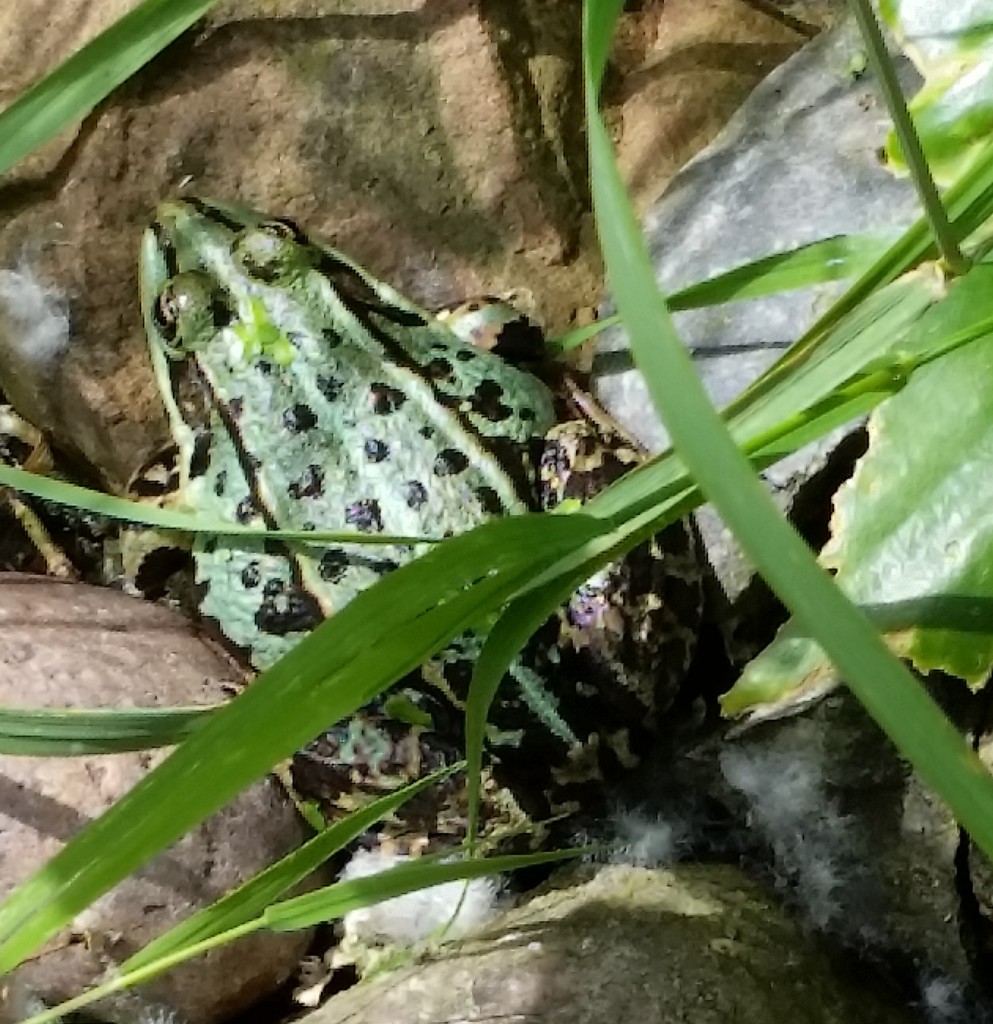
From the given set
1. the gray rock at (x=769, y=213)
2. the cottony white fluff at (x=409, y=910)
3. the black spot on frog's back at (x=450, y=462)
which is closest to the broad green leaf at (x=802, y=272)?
the gray rock at (x=769, y=213)

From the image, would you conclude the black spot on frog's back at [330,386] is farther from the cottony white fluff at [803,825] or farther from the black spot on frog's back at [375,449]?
the cottony white fluff at [803,825]

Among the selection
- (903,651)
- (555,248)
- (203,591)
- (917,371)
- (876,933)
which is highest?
(555,248)

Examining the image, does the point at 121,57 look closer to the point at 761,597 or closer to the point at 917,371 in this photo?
the point at 917,371

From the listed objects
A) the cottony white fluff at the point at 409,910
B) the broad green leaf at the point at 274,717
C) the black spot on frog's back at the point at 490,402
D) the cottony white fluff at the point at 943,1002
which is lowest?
the cottony white fluff at the point at 943,1002

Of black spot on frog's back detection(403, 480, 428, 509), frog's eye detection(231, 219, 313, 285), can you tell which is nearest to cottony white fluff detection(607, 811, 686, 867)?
black spot on frog's back detection(403, 480, 428, 509)

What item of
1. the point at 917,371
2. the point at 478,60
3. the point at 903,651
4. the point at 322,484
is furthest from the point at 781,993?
the point at 478,60

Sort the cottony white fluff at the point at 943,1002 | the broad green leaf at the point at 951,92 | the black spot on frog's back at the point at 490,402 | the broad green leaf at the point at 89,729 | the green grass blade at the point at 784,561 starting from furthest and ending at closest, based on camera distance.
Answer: the black spot on frog's back at the point at 490,402, the cottony white fluff at the point at 943,1002, the broad green leaf at the point at 951,92, the broad green leaf at the point at 89,729, the green grass blade at the point at 784,561
